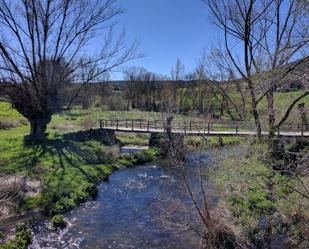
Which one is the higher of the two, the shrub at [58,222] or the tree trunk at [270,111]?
the tree trunk at [270,111]

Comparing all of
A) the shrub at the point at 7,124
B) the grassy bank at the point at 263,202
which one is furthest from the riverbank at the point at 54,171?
the shrub at the point at 7,124

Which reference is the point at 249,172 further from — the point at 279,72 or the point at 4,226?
the point at 4,226

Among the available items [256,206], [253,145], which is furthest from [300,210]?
[253,145]

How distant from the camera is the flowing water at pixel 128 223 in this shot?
28.9ft

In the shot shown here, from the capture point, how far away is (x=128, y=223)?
10.4 meters

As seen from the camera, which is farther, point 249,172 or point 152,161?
point 152,161

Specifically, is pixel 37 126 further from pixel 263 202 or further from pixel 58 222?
pixel 263 202

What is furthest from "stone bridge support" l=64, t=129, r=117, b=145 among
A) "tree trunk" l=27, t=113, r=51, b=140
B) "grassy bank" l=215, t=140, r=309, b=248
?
"grassy bank" l=215, t=140, r=309, b=248

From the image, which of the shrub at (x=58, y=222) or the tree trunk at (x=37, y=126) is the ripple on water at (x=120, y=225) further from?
the tree trunk at (x=37, y=126)

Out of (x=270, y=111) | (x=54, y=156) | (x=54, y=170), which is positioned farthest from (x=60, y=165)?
(x=270, y=111)

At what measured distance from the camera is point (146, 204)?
12.2 metres

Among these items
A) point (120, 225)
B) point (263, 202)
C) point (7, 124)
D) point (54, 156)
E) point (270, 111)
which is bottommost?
point (120, 225)

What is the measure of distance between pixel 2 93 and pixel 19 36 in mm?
4130

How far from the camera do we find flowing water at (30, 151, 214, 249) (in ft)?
28.9
